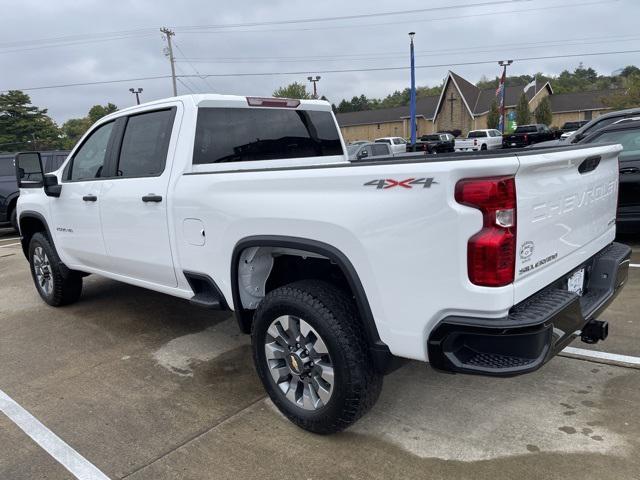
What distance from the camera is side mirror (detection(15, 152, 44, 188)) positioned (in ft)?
17.4

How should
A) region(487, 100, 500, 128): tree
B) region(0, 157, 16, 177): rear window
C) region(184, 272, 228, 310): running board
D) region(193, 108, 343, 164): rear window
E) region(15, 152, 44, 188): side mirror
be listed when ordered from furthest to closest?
region(487, 100, 500, 128): tree
region(0, 157, 16, 177): rear window
region(15, 152, 44, 188): side mirror
region(193, 108, 343, 164): rear window
region(184, 272, 228, 310): running board

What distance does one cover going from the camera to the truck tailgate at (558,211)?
2.27 meters

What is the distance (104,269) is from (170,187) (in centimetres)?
160

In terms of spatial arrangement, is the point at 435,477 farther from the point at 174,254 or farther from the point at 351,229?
the point at 174,254

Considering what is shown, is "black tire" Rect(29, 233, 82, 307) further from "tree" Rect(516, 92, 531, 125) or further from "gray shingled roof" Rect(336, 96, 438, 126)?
"gray shingled roof" Rect(336, 96, 438, 126)

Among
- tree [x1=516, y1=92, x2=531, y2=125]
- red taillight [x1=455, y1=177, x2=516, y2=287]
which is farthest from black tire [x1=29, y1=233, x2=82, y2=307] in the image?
tree [x1=516, y1=92, x2=531, y2=125]

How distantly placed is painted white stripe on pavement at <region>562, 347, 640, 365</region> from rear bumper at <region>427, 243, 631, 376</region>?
1.45 meters

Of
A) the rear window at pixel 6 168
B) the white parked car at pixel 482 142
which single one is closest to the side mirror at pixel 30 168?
the rear window at pixel 6 168

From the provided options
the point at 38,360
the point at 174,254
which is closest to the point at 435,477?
the point at 174,254

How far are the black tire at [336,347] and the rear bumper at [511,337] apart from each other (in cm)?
44

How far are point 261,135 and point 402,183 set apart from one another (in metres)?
2.09

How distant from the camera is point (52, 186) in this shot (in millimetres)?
4953

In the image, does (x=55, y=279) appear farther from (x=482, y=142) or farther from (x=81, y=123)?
(x=81, y=123)

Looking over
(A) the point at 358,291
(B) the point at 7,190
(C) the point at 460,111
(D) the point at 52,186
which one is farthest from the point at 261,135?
(C) the point at 460,111
